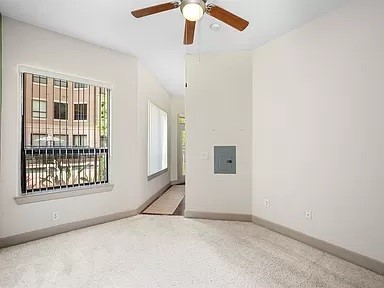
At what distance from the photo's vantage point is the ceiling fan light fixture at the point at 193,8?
1.96 meters

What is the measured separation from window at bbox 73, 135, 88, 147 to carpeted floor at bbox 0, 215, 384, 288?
4.10 feet

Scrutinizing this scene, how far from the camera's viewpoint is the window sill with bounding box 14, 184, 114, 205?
3.03 meters

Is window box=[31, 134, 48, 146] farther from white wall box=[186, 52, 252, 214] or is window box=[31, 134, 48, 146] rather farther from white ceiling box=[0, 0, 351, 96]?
white wall box=[186, 52, 252, 214]

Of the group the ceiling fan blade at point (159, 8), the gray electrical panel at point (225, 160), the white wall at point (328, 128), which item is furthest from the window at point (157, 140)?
the ceiling fan blade at point (159, 8)

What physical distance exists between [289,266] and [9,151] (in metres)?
3.44

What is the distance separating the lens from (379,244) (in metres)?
2.28

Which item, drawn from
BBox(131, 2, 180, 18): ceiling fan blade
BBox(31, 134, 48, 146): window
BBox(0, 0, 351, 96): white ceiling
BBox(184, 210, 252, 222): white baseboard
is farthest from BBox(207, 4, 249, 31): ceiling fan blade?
BBox(184, 210, 252, 222): white baseboard

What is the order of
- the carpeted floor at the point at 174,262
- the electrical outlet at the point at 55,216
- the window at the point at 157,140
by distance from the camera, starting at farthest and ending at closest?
the window at the point at 157,140, the electrical outlet at the point at 55,216, the carpeted floor at the point at 174,262

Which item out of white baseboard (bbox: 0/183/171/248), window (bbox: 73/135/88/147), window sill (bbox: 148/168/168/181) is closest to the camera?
white baseboard (bbox: 0/183/171/248)

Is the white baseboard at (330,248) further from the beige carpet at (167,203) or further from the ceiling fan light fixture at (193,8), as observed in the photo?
the ceiling fan light fixture at (193,8)

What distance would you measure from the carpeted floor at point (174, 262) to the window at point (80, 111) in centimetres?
165

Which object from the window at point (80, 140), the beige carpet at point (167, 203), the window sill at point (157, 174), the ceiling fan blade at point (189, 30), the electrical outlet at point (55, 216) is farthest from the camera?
the window sill at point (157, 174)

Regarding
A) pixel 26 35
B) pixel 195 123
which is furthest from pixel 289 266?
pixel 26 35

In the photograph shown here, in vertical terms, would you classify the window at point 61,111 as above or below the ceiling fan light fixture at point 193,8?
below
